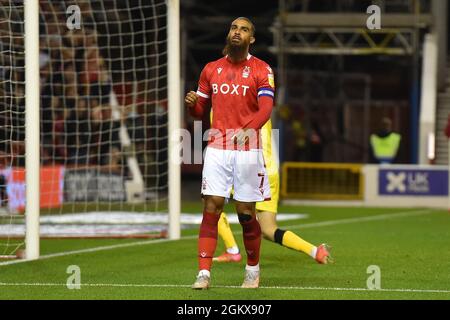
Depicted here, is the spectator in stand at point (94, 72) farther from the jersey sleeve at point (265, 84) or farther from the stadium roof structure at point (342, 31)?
the jersey sleeve at point (265, 84)

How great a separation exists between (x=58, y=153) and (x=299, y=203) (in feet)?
16.4

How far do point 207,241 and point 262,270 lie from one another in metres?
1.89

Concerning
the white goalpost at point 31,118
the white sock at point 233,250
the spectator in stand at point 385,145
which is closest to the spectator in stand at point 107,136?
the spectator in stand at point 385,145

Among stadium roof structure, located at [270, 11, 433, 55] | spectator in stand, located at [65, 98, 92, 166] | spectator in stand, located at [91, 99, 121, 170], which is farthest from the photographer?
stadium roof structure, located at [270, 11, 433, 55]

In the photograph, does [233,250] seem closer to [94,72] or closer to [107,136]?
[94,72]

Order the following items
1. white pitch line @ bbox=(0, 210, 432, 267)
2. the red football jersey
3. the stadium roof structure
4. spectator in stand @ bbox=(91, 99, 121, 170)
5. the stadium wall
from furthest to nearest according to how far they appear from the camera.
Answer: the stadium roof structure
the stadium wall
spectator in stand @ bbox=(91, 99, 121, 170)
white pitch line @ bbox=(0, 210, 432, 267)
the red football jersey

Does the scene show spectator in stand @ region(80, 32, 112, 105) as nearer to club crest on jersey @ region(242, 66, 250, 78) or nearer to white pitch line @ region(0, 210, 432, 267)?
white pitch line @ region(0, 210, 432, 267)

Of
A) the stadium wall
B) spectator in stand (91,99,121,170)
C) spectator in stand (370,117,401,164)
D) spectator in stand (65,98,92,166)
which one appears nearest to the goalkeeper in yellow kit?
spectator in stand (65,98,92,166)

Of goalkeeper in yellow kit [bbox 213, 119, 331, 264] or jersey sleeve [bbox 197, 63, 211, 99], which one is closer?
jersey sleeve [bbox 197, 63, 211, 99]

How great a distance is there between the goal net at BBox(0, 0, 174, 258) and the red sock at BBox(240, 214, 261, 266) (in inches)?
302

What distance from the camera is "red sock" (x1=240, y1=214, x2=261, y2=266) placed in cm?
927

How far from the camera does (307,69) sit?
32594mm

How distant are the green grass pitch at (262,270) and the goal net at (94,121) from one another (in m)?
3.18
